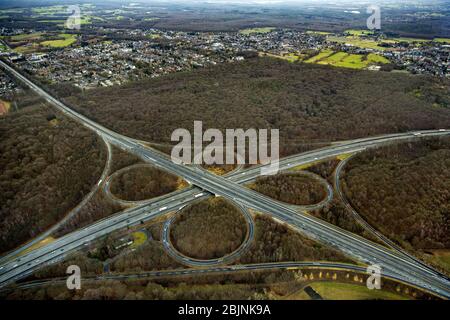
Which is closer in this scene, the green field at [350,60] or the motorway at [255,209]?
the motorway at [255,209]

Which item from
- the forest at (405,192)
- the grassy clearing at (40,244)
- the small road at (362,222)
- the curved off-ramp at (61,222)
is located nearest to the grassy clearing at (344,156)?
the forest at (405,192)

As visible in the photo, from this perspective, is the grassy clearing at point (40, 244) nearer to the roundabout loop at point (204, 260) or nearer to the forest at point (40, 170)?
the forest at point (40, 170)

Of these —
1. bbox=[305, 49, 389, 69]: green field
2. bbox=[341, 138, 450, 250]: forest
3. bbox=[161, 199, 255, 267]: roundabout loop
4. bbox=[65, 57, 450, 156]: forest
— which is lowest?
bbox=[161, 199, 255, 267]: roundabout loop

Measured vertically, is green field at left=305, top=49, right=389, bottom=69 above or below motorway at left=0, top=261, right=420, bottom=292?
above

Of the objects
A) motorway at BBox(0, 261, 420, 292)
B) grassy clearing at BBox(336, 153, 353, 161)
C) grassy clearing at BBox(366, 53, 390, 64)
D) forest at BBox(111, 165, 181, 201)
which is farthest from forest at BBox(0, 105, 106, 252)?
grassy clearing at BBox(366, 53, 390, 64)

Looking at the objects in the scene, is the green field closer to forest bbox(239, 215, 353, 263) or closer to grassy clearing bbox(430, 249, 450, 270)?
grassy clearing bbox(430, 249, 450, 270)
